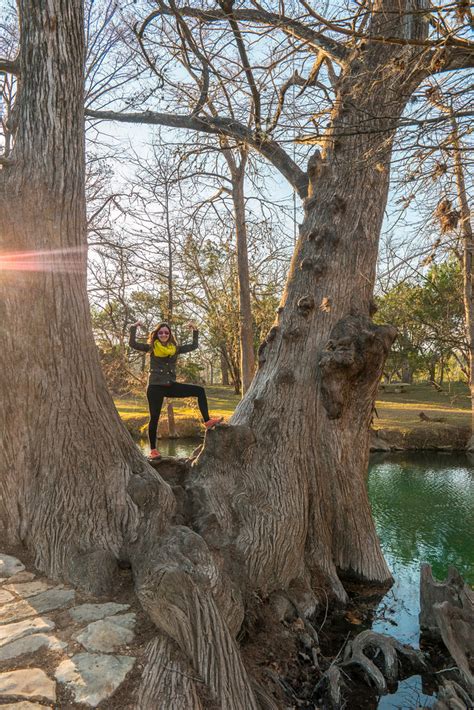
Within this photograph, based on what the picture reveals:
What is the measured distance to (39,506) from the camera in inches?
130

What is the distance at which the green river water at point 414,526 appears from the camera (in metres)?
4.06

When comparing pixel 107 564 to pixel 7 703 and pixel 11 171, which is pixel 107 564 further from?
pixel 11 171

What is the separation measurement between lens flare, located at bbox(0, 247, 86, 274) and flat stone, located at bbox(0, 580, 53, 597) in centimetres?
212

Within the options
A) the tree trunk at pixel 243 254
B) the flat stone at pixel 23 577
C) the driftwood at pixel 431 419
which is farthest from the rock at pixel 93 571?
the driftwood at pixel 431 419

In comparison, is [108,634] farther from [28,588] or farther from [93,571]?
[28,588]

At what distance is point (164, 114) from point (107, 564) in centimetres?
460

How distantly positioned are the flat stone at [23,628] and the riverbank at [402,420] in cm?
901

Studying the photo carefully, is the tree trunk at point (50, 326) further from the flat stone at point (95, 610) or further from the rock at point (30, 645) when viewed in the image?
the rock at point (30, 645)

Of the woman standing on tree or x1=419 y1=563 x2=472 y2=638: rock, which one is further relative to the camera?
the woman standing on tree

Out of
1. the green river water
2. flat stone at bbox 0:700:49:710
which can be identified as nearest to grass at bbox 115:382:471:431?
the green river water

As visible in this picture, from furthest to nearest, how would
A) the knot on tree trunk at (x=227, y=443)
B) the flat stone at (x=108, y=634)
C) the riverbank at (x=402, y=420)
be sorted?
the riverbank at (x=402, y=420)
the knot on tree trunk at (x=227, y=443)
the flat stone at (x=108, y=634)

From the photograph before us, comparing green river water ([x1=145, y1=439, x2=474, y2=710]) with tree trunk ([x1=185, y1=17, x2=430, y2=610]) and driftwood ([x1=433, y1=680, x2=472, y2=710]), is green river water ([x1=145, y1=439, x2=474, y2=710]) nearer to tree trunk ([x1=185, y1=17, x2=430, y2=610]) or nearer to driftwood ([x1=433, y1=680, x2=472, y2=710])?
driftwood ([x1=433, y1=680, x2=472, y2=710])

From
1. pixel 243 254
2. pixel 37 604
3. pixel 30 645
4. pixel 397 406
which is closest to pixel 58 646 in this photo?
pixel 30 645

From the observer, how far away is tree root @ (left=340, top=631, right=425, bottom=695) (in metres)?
3.20
